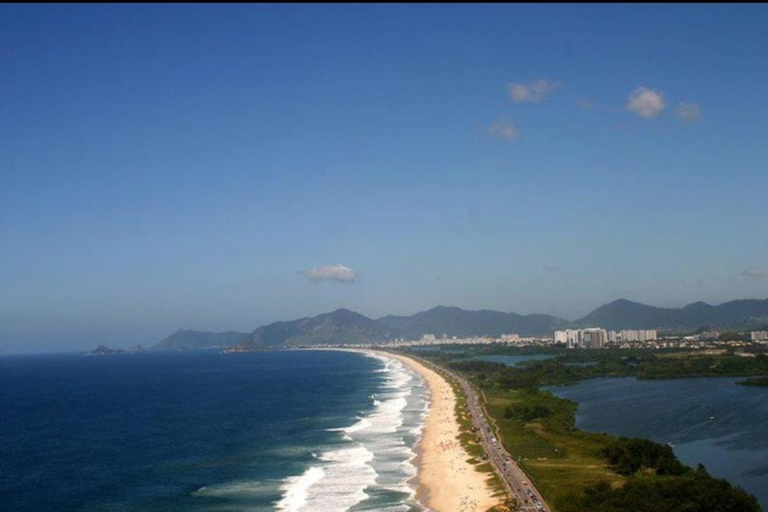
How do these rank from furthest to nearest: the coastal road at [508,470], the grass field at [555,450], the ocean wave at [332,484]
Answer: the grass field at [555,450] → the ocean wave at [332,484] → the coastal road at [508,470]

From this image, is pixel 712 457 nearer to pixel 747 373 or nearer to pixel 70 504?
pixel 70 504

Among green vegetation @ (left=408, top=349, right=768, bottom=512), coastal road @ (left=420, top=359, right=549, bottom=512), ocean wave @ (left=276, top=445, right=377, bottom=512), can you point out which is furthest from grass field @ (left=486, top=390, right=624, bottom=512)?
ocean wave @ (left=276, top=445, right=377, bottom=512)

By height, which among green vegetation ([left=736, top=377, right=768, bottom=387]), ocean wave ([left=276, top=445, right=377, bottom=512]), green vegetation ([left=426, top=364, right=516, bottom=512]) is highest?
green vegetation ([left=736, top=377, right=768, bottom=387])

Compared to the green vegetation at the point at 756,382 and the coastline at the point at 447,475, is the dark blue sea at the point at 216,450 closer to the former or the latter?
the coastline at the point at 447,475

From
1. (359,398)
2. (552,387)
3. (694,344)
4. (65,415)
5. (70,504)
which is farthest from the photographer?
(694,344)

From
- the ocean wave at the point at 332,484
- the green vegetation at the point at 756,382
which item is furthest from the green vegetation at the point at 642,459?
the green vegetation at the point at 756,382

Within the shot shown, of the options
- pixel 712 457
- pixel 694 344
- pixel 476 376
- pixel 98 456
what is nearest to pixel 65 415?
pixel 98 456

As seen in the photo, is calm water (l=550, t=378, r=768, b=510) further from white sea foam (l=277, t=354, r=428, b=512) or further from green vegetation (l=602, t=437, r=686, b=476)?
white sea foam (l=277, t=354, r=428, b=512)
